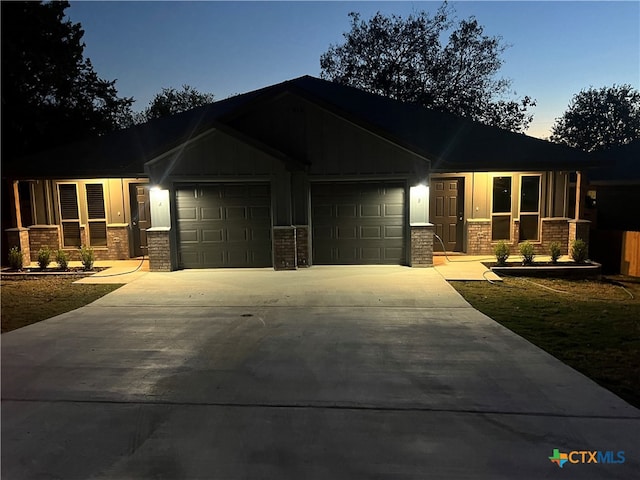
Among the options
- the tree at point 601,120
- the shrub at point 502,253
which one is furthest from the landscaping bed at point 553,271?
the tree at point 601,120

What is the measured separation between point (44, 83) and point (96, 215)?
34.8 feet

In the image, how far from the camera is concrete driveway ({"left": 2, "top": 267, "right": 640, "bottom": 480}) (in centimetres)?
341

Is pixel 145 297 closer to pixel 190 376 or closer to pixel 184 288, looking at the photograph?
pixel 184 288

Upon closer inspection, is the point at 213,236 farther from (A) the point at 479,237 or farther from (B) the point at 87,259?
(A) the point at 479,237

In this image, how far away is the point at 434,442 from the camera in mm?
3648

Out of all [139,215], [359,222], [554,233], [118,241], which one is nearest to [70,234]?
[118,241]

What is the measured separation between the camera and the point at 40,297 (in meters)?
9.56

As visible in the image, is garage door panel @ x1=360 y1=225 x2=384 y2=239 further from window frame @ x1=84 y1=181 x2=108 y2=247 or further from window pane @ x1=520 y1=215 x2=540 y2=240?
window frame @ x1=84 y1=181 x2=108 y2=247

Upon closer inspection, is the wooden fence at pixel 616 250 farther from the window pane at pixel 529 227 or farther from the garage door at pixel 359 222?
the garage door at pixel 359 222

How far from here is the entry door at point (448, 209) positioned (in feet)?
44.3

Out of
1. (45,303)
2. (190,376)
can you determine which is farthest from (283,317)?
(45,303)

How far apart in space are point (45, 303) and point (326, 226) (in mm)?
6656

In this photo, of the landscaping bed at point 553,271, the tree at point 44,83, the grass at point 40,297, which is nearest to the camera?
the grass at point 40,297

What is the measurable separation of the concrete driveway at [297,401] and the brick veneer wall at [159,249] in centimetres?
396
